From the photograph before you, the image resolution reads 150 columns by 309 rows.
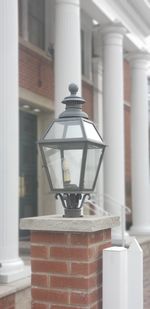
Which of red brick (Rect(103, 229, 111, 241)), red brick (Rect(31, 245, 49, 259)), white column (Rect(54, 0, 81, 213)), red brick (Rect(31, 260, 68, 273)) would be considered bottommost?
red brick (Rect(31, 260, 68, 273))

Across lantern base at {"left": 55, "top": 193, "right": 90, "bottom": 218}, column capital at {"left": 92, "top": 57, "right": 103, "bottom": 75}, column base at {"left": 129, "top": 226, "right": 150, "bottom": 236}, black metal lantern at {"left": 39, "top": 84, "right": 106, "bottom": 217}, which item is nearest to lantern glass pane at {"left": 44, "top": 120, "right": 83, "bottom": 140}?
black metal lantern at {"left": 39, "top": 84, "right": 106, "bottom": 217}

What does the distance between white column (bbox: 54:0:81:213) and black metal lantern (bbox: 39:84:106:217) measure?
188 inches

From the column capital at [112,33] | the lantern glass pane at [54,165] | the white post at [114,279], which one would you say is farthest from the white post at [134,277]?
the column capital at [112,33]

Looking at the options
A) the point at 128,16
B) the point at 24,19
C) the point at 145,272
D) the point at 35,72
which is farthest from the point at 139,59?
the point at 145,272

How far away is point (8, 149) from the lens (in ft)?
18.7

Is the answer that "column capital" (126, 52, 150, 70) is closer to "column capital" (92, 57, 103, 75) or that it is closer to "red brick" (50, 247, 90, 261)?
"column capital" (92, 57, 103, 75)

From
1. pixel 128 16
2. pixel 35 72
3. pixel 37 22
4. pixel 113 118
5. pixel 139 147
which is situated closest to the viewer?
pixel 113 118

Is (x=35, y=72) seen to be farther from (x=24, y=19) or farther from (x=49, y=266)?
(x=49, y=266)

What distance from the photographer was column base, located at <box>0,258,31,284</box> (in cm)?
555

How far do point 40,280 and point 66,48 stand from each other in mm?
5468

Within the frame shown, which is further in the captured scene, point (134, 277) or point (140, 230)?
point (140, 230)

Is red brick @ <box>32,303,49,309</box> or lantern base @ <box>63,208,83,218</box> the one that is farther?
lantern base @ <box>63,208,83,218</box>

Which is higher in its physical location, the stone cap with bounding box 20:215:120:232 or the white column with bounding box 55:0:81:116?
the white column with bounding box 55:0:81:116

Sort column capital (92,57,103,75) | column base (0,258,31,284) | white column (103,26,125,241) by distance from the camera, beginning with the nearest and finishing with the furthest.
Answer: column base (0,258,31,284) < white column (103,26,125,241) < column capital (92,57,103,75)
